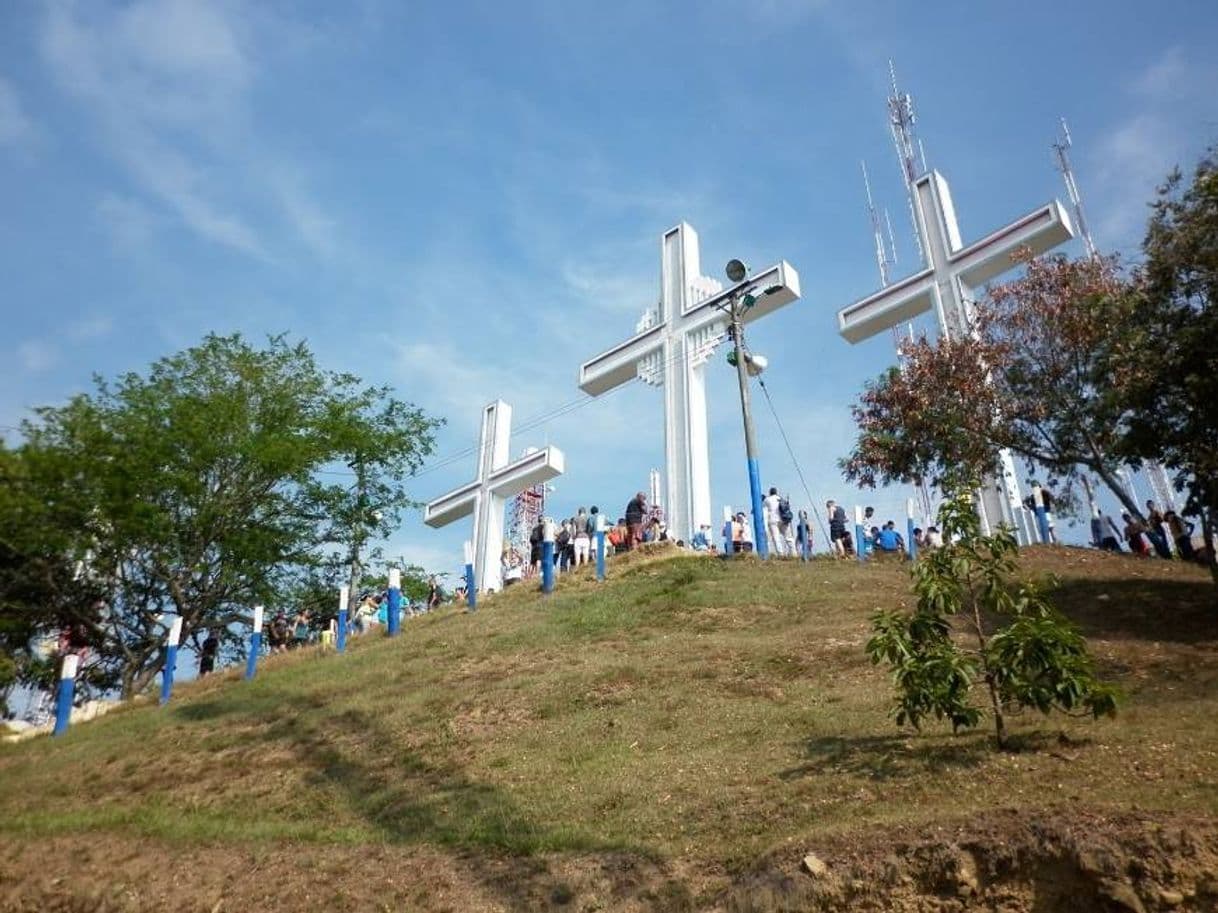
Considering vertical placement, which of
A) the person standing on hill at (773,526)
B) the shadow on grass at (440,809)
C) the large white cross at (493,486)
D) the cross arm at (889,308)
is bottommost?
the shadow on grass at (440,809)

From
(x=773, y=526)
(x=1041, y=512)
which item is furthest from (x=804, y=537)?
(x=1041, y=512)

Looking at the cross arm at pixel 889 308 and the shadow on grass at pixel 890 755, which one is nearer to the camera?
the shadow on grass at pixel 890 755

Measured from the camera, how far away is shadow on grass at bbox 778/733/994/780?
7855mm

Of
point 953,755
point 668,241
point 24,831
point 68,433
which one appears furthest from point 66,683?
point 668,241

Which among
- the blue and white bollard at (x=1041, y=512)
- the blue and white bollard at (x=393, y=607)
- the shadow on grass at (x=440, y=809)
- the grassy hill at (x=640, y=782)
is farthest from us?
the blue and white bollard at (x=1041, y=512)

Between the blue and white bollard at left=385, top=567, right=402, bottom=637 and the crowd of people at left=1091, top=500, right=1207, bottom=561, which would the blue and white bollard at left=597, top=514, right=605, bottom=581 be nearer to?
the blue and white bollard at left=385, top=567, right=402, bottom=637

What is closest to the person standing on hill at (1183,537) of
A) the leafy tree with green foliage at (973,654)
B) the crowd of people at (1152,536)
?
the crowd of people at (1152,536)

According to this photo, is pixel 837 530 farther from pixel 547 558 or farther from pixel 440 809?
pixel 440 809

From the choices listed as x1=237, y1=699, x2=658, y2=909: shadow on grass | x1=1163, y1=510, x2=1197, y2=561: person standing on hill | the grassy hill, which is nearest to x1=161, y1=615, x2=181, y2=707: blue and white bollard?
the grassy hill

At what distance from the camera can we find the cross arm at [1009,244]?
1988cm

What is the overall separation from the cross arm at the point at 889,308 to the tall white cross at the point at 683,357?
6.13ft

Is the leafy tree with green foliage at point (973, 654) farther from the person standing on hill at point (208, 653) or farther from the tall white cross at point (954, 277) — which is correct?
the person standing on hill at point (208, 653)

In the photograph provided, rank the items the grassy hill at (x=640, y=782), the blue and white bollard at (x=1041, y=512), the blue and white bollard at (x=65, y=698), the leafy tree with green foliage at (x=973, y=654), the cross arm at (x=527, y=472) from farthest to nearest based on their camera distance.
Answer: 1. the cross arm at (x=527, y=472)
2. the blue and white bollard at (x=1041, y=512)
3. the blue and white bollard at (x=65, y=698)
4. the leafy tree with green foliage at (x=973, y=654)
5. the grassy hill at (x=640, y=782)

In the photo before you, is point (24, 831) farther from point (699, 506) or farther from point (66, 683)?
point (699, 506)
